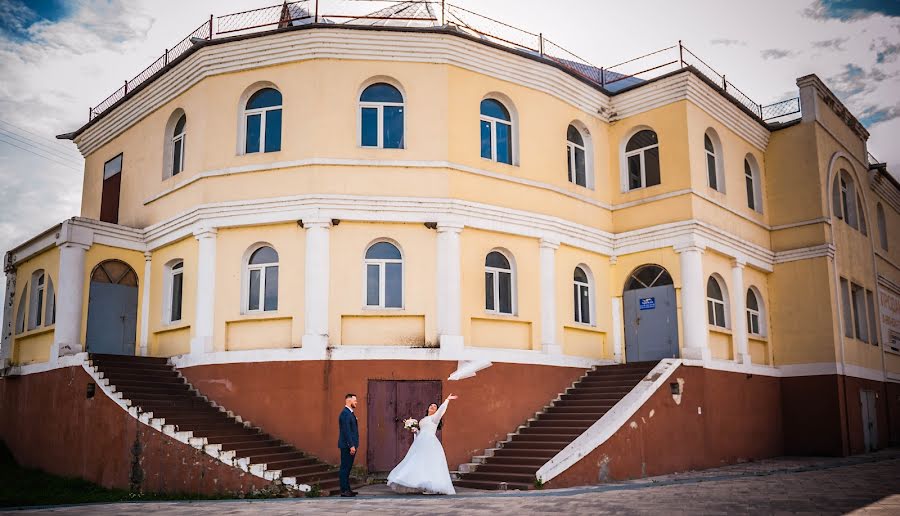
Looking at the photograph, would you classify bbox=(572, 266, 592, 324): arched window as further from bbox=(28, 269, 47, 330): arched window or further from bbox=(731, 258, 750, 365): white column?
bbox=(28, 269, 47, 330): arched window

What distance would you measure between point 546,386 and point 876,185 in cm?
1663

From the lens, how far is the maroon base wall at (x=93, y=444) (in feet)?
45.4

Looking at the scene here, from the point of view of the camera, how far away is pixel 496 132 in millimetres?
18578

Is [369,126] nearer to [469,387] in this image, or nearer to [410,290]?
[410,290]

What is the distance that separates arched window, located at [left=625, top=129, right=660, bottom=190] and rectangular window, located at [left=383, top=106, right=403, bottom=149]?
6.61m

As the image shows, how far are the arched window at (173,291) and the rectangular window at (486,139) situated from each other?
23.9ft

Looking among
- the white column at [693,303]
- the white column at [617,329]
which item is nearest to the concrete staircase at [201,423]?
the white column at [617,329]

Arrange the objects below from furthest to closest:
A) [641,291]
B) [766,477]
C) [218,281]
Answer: [641,291] → [218,281] → [766,477]

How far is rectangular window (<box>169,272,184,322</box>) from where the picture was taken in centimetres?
1855

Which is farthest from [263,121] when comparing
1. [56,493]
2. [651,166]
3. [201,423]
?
[651,166]

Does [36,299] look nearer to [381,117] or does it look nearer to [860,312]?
[381,117]

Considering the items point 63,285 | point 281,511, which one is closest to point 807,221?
point 281,511

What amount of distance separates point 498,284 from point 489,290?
0.86ft

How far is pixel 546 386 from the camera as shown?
1769cm
